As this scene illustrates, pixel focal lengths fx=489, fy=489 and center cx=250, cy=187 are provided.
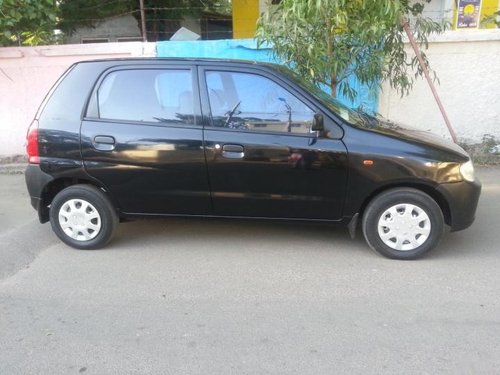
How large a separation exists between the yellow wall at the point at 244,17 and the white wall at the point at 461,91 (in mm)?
5700

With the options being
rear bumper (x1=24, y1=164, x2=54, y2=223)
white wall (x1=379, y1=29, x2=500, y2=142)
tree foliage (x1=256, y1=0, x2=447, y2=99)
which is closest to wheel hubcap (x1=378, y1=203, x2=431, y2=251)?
tree foliage (x1=256, y1=0, x2=447, y2=99)

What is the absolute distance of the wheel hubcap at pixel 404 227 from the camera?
415 cm

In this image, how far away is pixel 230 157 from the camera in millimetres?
4211

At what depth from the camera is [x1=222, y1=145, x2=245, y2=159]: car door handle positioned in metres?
4.19

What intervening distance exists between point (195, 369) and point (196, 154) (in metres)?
1.96

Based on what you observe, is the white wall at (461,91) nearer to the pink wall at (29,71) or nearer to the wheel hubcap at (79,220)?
the pink wall at (29,71)

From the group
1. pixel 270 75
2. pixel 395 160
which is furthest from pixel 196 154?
pixel 395 160

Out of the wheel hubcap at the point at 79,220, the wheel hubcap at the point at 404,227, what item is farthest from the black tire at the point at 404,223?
the wheel hubcap at the point at 79,220

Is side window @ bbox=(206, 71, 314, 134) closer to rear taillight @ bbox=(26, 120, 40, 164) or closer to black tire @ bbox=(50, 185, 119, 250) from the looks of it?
black tire @ bbox=(50, 185, 119, 250)

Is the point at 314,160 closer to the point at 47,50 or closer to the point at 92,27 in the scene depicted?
the point at 47,50

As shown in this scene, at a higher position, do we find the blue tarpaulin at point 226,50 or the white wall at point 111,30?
the white wall at point 111,30

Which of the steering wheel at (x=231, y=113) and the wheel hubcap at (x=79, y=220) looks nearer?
the steering wheel at (x=231, y=113)

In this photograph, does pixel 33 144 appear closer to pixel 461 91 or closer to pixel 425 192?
pixel 425 192

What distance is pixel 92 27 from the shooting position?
1170 cm
